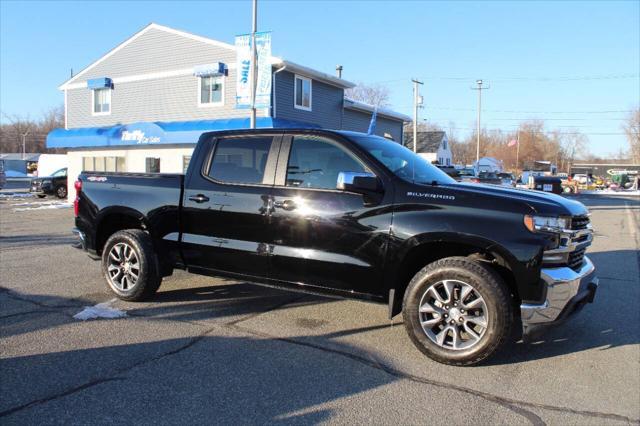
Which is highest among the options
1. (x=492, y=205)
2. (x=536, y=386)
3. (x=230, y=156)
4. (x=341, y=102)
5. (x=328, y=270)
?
(x=341, y=102)

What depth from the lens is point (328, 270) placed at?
4.72 m

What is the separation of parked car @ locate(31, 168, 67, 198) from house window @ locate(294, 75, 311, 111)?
1428 cm

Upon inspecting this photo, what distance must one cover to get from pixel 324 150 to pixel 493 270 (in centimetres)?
191

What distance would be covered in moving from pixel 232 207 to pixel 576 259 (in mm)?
3267

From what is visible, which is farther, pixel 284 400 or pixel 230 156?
pixel 230 156

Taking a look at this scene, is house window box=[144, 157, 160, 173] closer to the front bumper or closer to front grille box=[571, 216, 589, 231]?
front grille box=[571, 216, 589, 231]

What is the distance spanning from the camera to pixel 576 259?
4.36 m

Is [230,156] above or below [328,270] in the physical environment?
above

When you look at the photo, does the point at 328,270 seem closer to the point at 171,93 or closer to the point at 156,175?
the point at 156,175

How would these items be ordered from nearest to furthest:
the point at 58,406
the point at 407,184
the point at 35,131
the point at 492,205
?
the point at 58,406
the point at 492,205
the point at 407,184
the point at 35,131

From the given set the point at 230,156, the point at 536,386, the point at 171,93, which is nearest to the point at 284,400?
the point at 536,386

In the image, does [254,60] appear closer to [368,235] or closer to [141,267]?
[141,267]

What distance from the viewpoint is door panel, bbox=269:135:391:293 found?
4555 millimetres

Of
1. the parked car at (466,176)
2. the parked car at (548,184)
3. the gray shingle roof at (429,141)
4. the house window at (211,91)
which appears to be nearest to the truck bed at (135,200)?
the parked car at (466,176)
